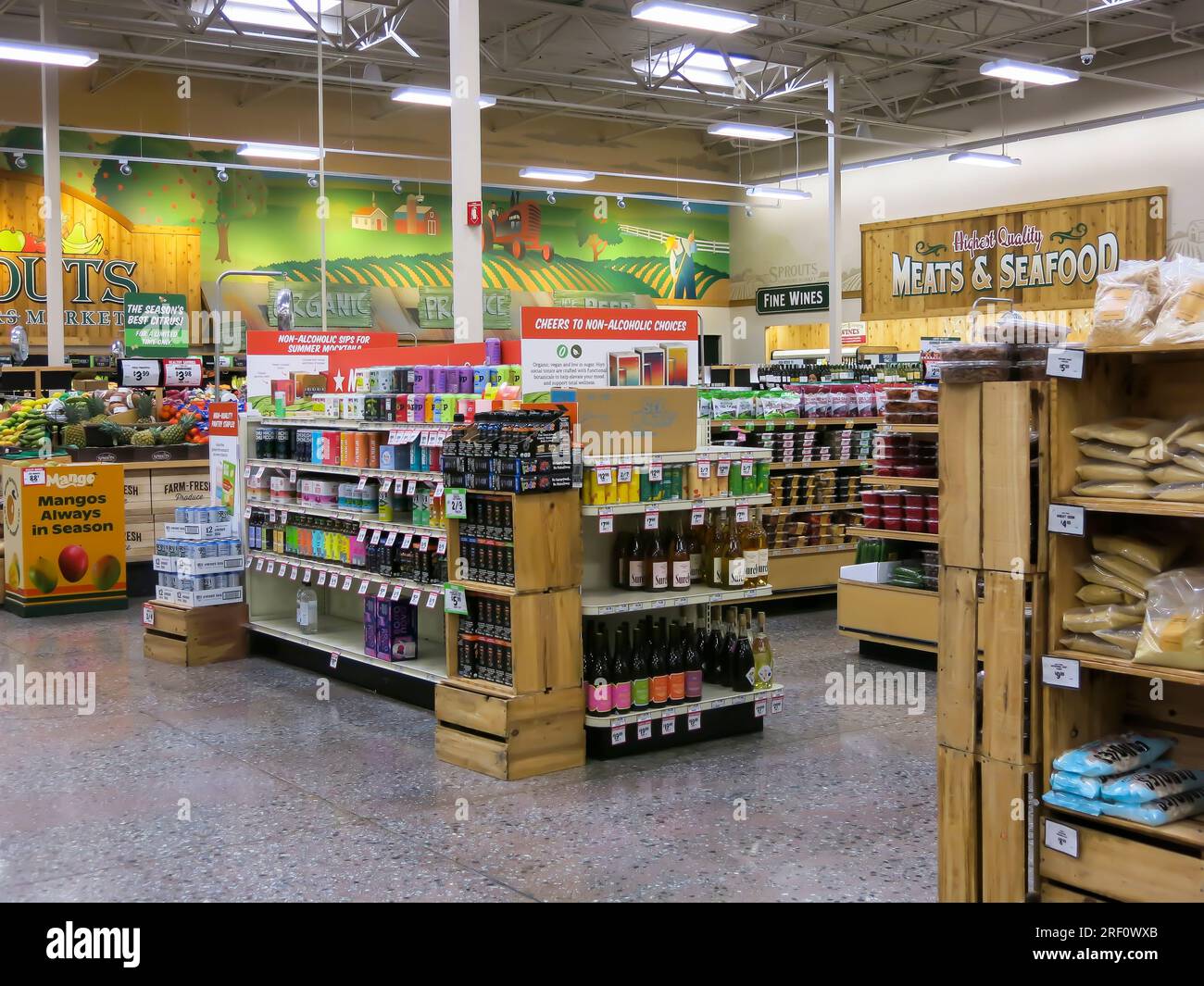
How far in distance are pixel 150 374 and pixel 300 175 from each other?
8.91m

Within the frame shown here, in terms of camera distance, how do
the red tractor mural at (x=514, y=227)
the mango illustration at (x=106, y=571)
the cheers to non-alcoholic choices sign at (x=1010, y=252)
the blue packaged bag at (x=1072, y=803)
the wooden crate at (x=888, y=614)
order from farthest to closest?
1. the red tractor mural at (x=514, y=227)
2. the cheers to non-alcoholic choices sign at (x=1010, y=252)
3. the mango illustration at (x=106, y=571)
4. the wooden crate at (x=888, y=614)
5. the blue packaged bag at (x=1072, y=803)

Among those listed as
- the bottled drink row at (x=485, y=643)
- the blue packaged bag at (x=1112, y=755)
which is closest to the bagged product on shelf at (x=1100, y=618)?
the blue packaged bag at (x=1112, y=755)

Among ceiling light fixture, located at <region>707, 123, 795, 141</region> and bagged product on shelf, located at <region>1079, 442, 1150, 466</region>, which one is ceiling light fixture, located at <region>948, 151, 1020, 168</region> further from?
bagged product on shelf, located at <region>1079, 442, 1150, 466</region>

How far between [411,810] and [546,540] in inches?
49.6

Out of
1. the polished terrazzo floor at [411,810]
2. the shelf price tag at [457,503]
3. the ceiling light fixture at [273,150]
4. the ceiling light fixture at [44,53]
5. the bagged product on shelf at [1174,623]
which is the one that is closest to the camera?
the bagged product on shelf at [1174,623]

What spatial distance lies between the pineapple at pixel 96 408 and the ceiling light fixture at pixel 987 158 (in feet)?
40.5

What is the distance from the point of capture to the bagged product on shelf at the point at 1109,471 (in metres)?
3.37

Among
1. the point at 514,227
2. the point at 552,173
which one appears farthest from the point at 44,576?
the point at 514,227

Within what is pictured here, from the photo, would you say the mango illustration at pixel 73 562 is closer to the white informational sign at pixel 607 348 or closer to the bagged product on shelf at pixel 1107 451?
the white informational sign at pixel 607 348

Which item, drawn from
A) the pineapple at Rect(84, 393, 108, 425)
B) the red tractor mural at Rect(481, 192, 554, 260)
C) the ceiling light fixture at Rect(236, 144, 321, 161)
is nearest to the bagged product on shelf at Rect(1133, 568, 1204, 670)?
the pineapple at Rect(84, 393, 108, 425)

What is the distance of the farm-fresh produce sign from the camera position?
47.3 ft

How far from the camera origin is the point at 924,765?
5473 mm
